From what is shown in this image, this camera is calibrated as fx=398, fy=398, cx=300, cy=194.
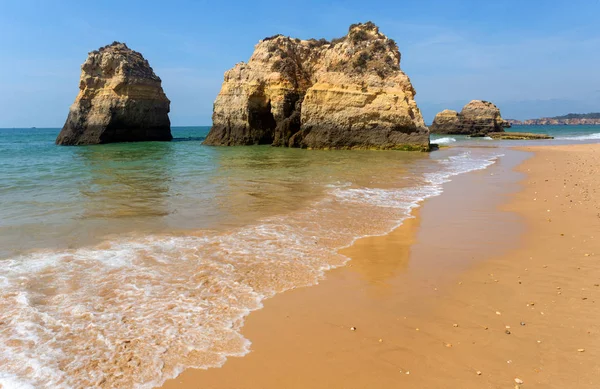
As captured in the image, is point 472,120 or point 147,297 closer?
point 147,297

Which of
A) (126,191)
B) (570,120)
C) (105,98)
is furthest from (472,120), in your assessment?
(570,120)

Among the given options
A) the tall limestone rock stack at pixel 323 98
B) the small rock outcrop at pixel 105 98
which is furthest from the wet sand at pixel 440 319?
the small rock outcrop at pixel 105 98

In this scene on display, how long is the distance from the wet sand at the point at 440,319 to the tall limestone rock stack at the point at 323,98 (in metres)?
20.5

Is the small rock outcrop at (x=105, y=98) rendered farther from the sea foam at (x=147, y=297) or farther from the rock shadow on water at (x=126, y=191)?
the sea foam at (x=147, y=297)

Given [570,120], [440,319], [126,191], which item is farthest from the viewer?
[570,120]

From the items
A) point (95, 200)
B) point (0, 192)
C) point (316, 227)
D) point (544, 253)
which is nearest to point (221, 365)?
point (316, 227)

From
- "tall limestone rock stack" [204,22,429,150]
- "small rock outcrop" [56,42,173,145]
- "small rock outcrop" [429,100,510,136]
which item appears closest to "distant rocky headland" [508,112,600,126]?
"small rock outcrop" [429,100,510,136]

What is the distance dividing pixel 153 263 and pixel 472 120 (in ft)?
193

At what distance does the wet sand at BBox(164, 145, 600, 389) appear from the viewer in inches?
112

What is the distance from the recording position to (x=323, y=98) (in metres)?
27.5

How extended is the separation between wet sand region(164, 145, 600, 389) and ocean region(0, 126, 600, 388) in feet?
1.10

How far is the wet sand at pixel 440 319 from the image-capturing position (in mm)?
2848

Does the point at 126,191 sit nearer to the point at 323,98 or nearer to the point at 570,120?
the point at 323,98

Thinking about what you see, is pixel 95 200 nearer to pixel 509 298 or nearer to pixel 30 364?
pixel 30 364
